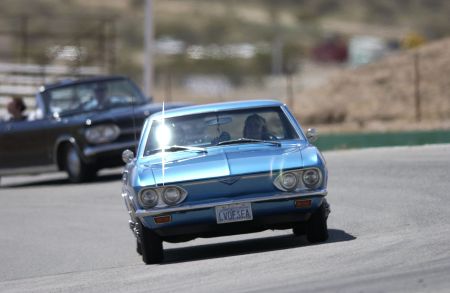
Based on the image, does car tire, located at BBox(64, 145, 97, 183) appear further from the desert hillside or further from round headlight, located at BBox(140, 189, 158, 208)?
the desert hillside

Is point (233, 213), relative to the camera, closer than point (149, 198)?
Yes

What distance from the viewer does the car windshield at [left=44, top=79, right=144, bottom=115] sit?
776 inches

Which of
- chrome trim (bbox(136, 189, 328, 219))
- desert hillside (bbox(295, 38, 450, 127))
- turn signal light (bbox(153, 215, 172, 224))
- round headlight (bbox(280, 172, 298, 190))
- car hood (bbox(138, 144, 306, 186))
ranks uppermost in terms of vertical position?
car hood (bbox(138, 144, 306, 186))

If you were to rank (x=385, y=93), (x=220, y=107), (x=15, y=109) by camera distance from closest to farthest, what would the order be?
(x=220, y=107)
(x=15, y=109)
(x=385, y=93)

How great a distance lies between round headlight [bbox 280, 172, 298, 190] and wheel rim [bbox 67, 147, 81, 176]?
9.60 m

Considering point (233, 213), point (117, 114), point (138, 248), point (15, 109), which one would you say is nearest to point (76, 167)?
point (117, 114)

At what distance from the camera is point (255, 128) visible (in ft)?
36.7

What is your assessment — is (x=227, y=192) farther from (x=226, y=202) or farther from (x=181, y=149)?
(x=181, y=149)

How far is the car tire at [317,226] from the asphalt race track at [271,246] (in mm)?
176

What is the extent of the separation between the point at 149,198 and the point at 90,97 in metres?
9.76

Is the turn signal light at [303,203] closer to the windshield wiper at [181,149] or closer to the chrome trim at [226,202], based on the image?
the chrome trim at [226,202]

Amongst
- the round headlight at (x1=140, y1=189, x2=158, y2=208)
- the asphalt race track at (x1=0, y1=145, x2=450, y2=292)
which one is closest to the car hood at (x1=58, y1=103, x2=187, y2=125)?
the asphalt race track at (x1=0, y1=145, x2=450, y2=292)

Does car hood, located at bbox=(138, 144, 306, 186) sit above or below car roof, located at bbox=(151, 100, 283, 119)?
below

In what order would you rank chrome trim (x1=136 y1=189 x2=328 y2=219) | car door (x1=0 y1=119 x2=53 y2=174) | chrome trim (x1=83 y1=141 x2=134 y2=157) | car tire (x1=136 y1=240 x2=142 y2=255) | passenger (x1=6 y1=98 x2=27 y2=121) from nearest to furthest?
chrome trim (x1=136 y1=189 x2=328 y2=219)
car tire (x1=136 y1=240 x2=142 y2=255)
chrome trim (x1=83 y1=141 x2=134 y2=157)
car door (x1=0 y1=119 x2=53 y2=174)
passenger (x1=6 y1=98 x2=27 y2=121)
